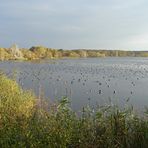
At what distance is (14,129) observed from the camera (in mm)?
8500

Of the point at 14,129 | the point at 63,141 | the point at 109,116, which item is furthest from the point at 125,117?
the point at 14,129

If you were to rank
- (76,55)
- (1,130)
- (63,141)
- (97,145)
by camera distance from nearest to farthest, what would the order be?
1. (63,141)
2. (97,145)
3. (1,130)
4. (76,55)

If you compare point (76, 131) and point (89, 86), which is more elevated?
point (76, 131)

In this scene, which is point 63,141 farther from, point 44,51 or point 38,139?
point 44,51

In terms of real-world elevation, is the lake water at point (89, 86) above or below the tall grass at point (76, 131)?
below

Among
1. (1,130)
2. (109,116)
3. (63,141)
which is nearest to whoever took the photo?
(63,141)

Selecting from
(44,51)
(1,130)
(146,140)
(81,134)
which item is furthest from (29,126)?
(44,51)

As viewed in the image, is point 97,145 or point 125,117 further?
point 125,117

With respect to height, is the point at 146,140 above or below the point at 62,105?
below

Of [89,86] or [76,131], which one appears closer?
[76,131]

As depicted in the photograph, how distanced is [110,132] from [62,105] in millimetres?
1366

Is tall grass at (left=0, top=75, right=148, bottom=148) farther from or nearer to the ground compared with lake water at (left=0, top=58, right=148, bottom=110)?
farther from the ground

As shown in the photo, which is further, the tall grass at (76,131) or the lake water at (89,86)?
the lake water at (89,86)

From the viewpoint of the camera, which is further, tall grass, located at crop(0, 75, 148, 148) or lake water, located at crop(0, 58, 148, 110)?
lake water, located at crop(0, 58, 148, 110)
